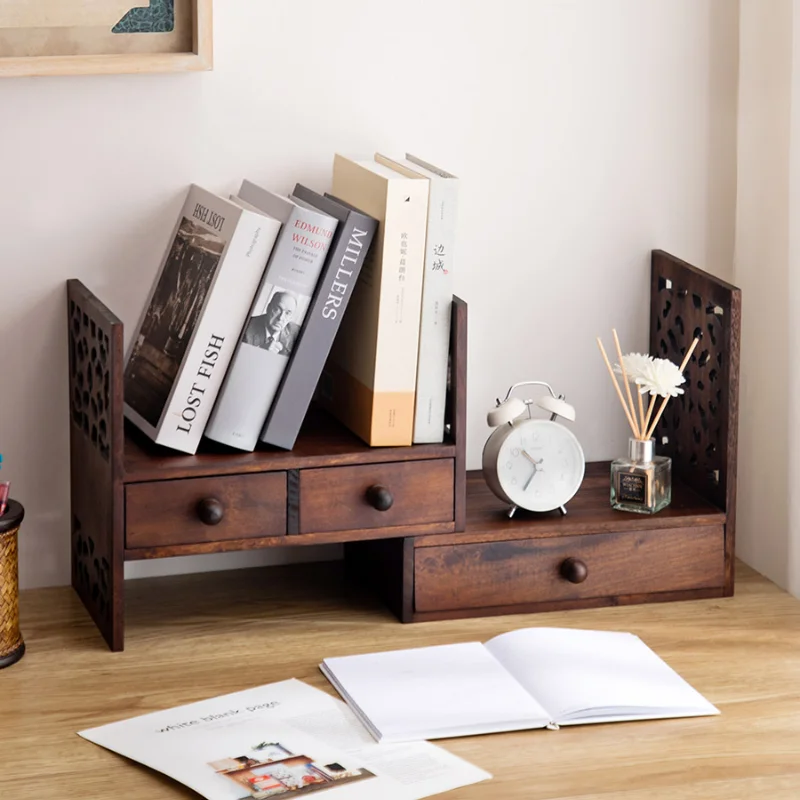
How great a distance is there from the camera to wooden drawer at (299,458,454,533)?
1.46 meters

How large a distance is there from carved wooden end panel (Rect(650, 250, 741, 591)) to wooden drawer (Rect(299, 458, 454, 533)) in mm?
344

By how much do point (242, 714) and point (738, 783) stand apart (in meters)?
0.45

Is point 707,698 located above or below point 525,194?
below

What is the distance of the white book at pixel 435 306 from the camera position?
1436mm

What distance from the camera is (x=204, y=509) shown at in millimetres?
1408

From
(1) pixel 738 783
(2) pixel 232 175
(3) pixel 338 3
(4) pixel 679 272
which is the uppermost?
(3) pixel 338 3

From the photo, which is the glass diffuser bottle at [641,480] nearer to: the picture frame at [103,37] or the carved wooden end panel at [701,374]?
the carved wooden end panel at [701,374]

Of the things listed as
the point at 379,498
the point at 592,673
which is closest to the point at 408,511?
the point at 379,498

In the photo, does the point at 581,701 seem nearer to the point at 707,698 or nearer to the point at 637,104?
the point at 707,698

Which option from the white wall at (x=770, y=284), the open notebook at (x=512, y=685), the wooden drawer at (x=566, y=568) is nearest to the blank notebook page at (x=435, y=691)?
the open notebook at (x=512, y=685)

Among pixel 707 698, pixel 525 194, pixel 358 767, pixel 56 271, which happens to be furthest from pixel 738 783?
Result: pixel 56 271

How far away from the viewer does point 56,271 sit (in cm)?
157

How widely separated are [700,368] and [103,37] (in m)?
0.81

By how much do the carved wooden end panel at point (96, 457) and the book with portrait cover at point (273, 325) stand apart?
0.12 meters
